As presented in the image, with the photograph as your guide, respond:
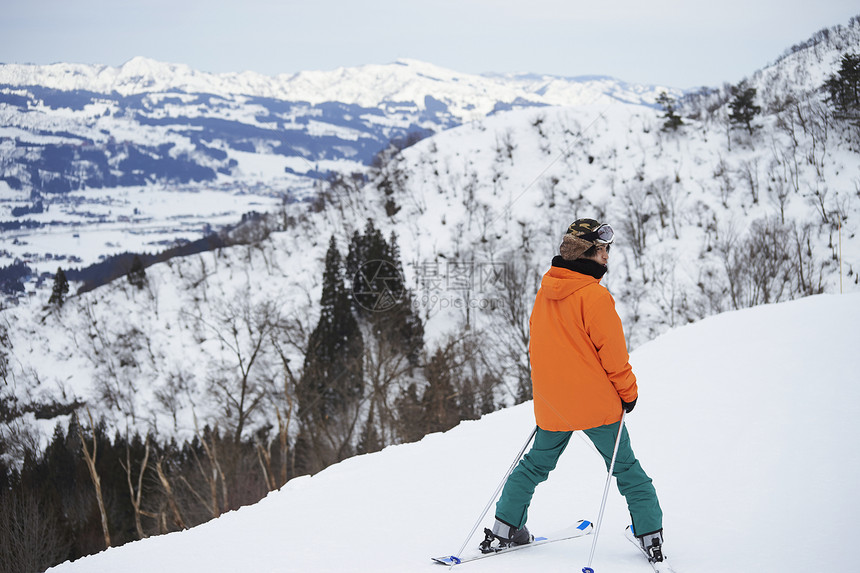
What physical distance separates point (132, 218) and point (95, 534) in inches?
7478

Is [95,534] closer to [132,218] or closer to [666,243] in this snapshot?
[666,243]

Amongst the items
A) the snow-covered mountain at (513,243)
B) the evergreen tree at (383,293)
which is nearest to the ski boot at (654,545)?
the snow-covered mountain at (513,243)

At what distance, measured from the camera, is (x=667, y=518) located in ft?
12.8

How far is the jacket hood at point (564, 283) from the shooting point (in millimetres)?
3111

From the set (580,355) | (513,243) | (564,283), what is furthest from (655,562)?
(513,243)

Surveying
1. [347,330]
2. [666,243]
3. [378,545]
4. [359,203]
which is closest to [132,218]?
[359,203]

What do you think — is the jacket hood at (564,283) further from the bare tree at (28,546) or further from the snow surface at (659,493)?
the bare tree at (28,546)

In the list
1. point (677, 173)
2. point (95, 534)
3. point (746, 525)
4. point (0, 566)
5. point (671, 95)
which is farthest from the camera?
point (671, 95)

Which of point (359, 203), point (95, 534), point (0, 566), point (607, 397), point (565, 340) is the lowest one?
point (95, 534)

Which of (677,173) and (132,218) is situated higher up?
(132,218)

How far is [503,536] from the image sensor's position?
3.52m

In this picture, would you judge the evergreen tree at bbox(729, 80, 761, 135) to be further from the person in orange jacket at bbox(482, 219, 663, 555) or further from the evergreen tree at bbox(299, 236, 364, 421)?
the person in orange jacket at bbox(482, 219, 663, 555)

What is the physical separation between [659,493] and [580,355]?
1.97 m

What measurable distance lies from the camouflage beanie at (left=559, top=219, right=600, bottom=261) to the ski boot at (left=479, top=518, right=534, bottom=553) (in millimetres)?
1864
